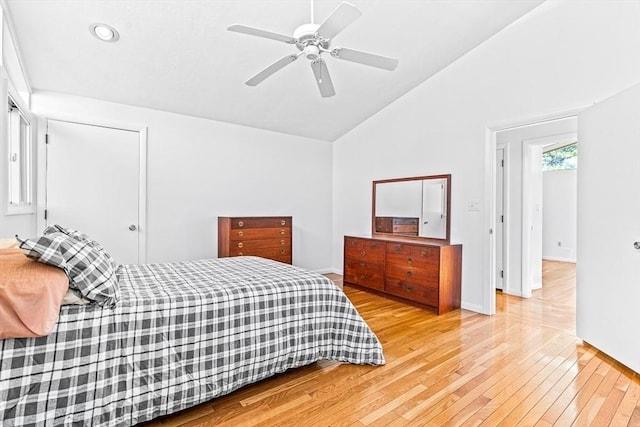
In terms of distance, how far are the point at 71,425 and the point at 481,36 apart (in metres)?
4.33

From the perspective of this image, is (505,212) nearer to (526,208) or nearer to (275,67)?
(526,208)

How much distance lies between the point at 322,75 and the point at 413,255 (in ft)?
7.23

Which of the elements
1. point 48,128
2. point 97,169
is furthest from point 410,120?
point 48,128

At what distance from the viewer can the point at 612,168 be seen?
94.0 inches

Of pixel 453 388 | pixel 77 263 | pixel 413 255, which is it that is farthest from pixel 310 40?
pixel 413 255

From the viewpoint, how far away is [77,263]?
1500 millimetres

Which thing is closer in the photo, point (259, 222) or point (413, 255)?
point (413, 255)

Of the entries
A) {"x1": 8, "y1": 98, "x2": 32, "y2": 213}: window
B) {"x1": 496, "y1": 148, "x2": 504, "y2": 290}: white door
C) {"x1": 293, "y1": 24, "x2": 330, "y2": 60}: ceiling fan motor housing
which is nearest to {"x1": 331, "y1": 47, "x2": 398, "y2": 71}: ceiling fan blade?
{"x1": 293, "y1": 24, "x2": 330, "y2": 60}: ceiling fan motor housing

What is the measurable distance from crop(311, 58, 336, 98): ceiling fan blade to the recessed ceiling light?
5.53 ft

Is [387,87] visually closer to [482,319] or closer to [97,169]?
[482,319]

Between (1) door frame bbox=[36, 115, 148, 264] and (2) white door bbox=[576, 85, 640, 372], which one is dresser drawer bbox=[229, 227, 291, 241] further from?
(2) white door bbox=[576, 85, 640, 372]

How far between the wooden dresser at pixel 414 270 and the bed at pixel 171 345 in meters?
1.43

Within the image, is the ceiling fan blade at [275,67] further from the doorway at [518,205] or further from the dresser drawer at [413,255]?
the doorway at [518,205]

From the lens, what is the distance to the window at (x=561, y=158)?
7.09 meters
